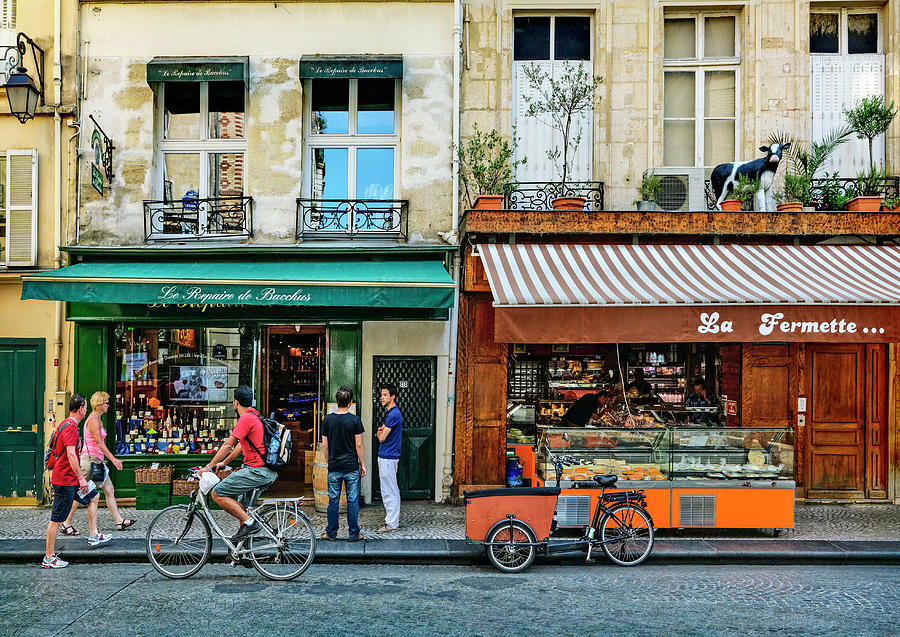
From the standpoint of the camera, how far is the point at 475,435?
10992 mm

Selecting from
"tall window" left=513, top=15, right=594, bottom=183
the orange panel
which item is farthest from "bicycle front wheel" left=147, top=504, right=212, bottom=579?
"tall window" left=513, top=15, right=594, bottom=183

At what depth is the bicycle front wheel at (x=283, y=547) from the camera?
7.33 m

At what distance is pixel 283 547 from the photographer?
744 centimetres

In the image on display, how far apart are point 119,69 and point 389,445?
697 cm

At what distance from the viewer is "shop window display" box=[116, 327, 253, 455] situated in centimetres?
1116

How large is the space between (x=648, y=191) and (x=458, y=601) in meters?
6.65

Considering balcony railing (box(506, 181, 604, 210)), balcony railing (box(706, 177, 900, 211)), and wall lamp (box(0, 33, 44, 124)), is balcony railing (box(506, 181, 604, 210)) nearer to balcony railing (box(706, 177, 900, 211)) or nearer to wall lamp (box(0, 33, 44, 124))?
balcony railing (box(706, 177, 900, 211))

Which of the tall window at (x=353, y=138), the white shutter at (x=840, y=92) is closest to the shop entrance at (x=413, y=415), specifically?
the tall window at (x=353, y=138)

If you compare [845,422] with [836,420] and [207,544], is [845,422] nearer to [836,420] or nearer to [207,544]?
[836,420]

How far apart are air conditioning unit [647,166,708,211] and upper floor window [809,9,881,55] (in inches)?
106

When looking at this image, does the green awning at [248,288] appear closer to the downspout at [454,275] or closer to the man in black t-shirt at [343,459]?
the downspout at [454,275]

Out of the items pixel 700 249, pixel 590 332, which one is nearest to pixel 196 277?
pixel 590 332

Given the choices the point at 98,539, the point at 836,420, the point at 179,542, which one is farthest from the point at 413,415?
the point at 836,420

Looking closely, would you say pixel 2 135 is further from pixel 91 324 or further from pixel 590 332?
pixel 590 332
